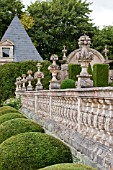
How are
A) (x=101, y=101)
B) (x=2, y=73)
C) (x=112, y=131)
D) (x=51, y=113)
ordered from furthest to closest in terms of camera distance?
(x=2, y=73)
(x=51, y=113)
(x=101, y=101)
(x=112, y=131)

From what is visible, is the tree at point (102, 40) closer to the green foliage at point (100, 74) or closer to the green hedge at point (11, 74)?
the green hedge at point (11, 74)

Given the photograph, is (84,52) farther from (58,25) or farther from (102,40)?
(58,25)

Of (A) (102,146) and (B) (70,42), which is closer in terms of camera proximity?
(A) (102,146)

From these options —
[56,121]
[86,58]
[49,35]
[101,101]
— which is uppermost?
[49,35]

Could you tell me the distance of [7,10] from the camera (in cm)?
4259

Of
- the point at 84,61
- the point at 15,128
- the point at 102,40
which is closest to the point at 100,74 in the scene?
the point at 102,40

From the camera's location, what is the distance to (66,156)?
5.44m

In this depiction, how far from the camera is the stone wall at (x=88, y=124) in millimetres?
4884

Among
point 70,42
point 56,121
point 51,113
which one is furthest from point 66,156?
point 70,42

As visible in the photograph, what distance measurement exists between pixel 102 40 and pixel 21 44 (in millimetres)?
8989

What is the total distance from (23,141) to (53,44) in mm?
37865

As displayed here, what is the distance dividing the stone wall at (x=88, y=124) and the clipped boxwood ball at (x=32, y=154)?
0.41 m

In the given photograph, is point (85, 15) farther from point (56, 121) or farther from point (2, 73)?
point (56, 121)

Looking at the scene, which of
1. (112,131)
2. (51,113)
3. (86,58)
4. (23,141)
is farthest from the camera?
(51,113)
